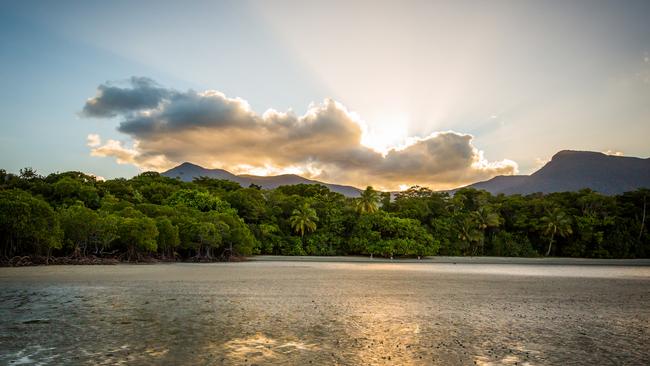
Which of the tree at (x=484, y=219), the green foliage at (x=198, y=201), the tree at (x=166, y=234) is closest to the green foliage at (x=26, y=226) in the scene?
the tree at (x=166, y=234)

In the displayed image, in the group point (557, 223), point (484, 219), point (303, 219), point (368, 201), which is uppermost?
point (368, 201)

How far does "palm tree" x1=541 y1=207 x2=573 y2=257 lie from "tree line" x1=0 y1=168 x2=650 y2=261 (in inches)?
7.4

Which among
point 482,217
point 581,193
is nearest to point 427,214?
point 482,217

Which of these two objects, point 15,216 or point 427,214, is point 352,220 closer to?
point 427,214

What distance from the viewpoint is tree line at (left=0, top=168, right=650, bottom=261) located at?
4900 cm

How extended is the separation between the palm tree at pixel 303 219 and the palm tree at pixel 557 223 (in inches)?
1647

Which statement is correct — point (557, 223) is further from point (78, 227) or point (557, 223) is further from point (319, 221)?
point (78, 227)

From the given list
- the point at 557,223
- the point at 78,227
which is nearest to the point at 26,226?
the point at 78,227

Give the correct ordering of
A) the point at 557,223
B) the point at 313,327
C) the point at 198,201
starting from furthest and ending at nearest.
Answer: the point at 557,223
the point at 198,201
the point at 313,327

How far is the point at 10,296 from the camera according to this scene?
56.3ft

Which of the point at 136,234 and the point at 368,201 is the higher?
the point at 368,201

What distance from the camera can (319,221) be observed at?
80938 millimetres

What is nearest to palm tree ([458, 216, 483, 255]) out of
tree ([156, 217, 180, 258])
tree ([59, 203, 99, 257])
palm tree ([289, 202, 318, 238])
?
palm tree ([289, 202, 318, 238])

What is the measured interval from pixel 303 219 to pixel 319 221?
567 centimetres
